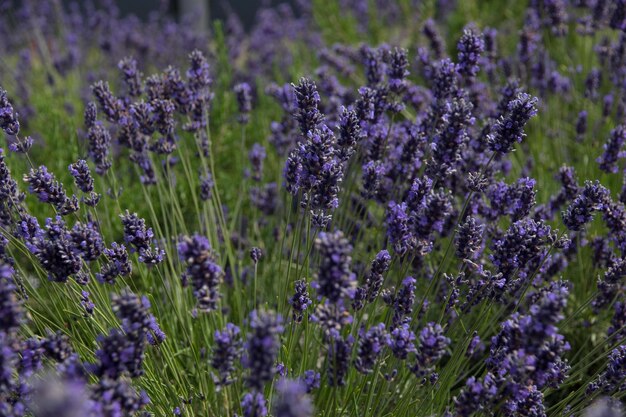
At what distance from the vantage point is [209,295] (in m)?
1.58

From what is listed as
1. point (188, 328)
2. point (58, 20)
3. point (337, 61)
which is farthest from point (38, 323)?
point (58, 20)

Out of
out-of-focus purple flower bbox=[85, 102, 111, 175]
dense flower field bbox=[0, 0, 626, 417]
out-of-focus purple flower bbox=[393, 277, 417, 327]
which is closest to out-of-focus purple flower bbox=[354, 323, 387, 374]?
dense flower field bbox=[0, 0, 626, 417]

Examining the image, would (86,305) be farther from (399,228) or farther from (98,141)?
(399,228)

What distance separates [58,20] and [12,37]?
1.23 m

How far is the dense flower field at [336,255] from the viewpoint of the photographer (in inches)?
62.2

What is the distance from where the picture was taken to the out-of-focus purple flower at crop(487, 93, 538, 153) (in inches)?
75.3

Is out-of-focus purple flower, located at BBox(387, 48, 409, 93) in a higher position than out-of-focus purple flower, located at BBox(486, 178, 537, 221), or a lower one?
higher

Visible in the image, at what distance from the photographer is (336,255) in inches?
55.1

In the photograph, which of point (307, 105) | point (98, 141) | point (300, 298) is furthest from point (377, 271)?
point (98, 141)

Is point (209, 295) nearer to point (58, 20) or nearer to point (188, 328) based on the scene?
point (188, 328)

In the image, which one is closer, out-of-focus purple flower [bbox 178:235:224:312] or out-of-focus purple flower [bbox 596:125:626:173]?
out-of-focus purple flower [bbox 178:235:224:312]

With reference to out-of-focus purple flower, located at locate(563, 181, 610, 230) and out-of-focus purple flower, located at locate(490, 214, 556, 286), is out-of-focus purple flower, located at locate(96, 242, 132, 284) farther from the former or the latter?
out-of-focus purple flower, located at locate(563, 181, 610, 230)

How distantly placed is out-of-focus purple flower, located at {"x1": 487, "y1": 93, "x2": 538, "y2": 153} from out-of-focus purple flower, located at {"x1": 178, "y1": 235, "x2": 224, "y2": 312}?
3.41ft

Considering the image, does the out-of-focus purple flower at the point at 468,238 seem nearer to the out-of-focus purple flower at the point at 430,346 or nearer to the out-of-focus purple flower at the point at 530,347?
the out-of-focus purple flower at the point at 530,347
